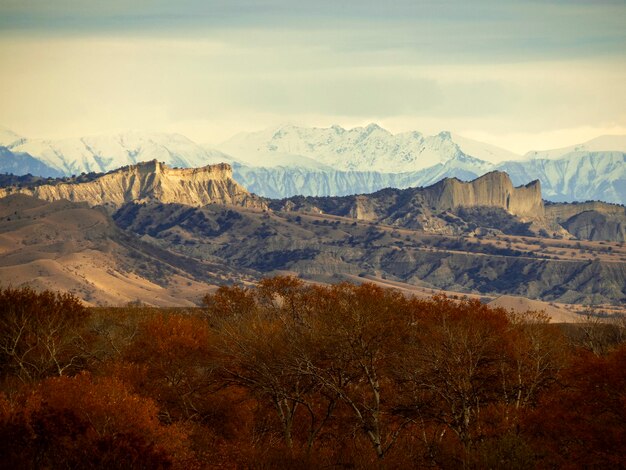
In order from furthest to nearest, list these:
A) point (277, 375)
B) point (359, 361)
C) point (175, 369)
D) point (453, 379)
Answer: point (175, 369)
point (277, 375)
point (453, 379)
point (359, 361)

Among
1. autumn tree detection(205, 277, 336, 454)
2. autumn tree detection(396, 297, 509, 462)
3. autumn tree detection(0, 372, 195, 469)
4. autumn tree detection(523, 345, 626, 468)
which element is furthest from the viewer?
autumn tree detection(205, 277, 336, 454)

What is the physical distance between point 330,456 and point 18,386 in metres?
37.0

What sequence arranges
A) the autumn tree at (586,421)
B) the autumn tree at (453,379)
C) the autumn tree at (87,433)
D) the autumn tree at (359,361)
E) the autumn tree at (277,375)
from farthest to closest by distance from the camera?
the autumn tree at (277,375) < the autumn tree at (453,379) < the autumn tree at (359,361) < the autumn tree at (87,433) < the autumn tree at (586,421)

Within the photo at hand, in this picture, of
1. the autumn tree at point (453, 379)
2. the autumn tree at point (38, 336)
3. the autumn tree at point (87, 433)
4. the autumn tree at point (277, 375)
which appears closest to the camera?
the autumn tree at point (87, 433)

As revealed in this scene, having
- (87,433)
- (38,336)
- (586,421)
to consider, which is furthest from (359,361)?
(38,336)

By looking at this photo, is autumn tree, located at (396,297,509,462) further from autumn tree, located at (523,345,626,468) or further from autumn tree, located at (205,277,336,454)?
autumn tree, located at (205,277,336,454)

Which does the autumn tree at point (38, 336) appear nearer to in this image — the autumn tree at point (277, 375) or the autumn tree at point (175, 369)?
the autumn tree at point (175, 369)

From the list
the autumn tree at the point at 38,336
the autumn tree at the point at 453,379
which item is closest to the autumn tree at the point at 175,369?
the autumn tree at the point at 38,336

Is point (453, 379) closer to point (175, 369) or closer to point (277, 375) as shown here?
point (277, 375)

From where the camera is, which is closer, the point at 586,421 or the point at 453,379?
the point at 586,421

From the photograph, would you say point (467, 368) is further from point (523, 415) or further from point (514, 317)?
point (514, 317)

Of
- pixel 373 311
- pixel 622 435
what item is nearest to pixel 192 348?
pixel 373 311

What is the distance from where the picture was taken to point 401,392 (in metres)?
84.1

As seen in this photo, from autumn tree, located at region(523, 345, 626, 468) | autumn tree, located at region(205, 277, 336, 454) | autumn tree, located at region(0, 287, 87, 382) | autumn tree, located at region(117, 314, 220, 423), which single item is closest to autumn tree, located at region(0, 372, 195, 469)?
autumn tree, located at region(205, 277, 336, 454)
